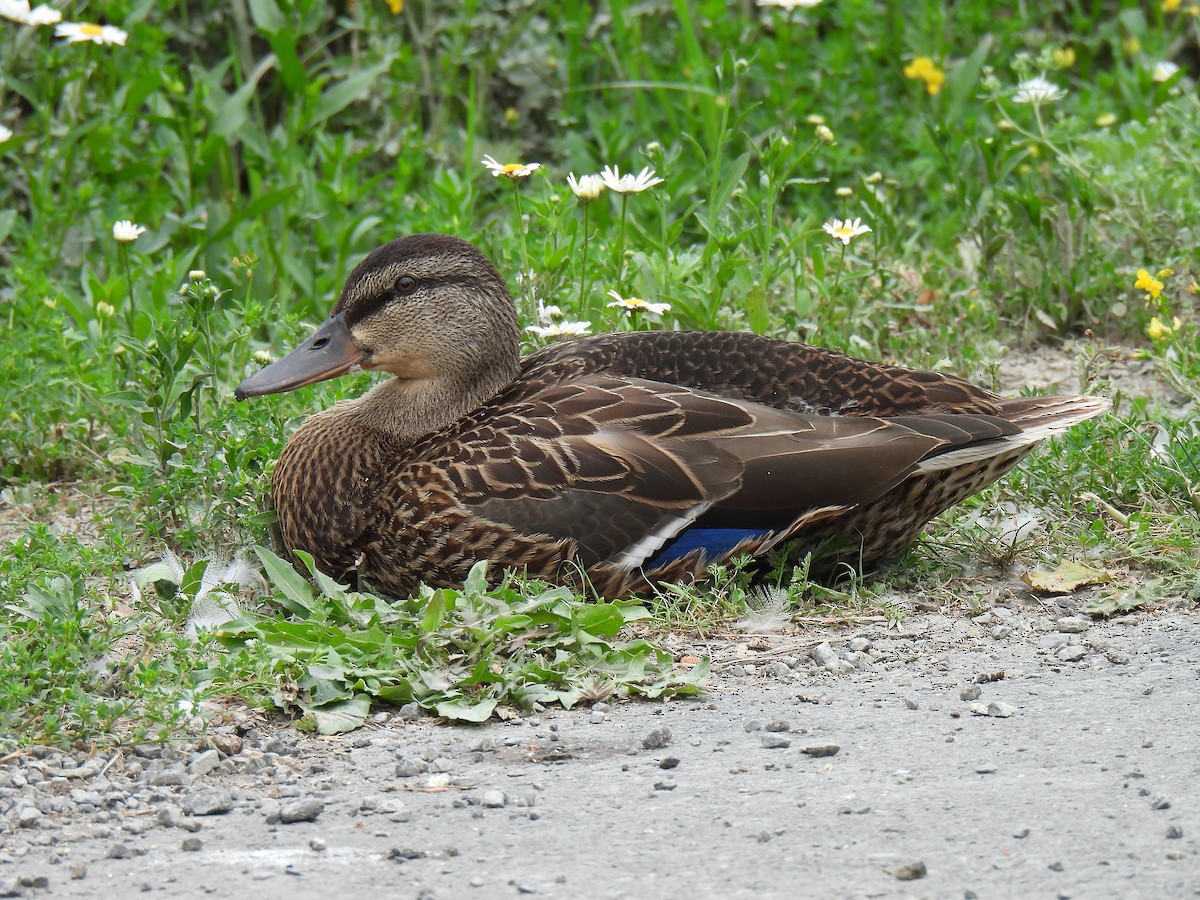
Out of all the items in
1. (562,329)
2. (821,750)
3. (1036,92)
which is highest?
(1036,92)

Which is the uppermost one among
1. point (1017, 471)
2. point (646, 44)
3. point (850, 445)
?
point (646, 44)

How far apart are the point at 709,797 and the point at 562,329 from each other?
2.66 m

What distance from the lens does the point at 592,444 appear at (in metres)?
4.68

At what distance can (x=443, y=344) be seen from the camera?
5070mm

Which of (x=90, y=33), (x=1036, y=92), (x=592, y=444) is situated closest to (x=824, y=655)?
(x=592, y=444)

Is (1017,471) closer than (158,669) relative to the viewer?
No

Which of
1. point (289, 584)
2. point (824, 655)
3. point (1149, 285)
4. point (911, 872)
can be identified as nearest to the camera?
point (911, 872)

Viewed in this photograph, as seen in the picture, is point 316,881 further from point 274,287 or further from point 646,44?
point 646,44

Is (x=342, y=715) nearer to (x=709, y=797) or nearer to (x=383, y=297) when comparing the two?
(x=709, y=797)

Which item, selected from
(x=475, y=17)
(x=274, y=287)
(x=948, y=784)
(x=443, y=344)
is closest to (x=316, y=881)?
(x=948, y=784)

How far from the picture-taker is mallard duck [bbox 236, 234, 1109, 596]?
4625 millimetres

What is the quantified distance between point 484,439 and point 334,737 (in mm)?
1211

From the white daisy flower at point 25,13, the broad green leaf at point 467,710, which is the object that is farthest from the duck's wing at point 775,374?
the white daisy flower at point 25,13

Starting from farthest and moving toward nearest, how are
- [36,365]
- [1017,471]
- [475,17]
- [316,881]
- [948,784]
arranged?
A: [475,17]
[36,365]
[1017,471]
[948,784]
[316,881]
